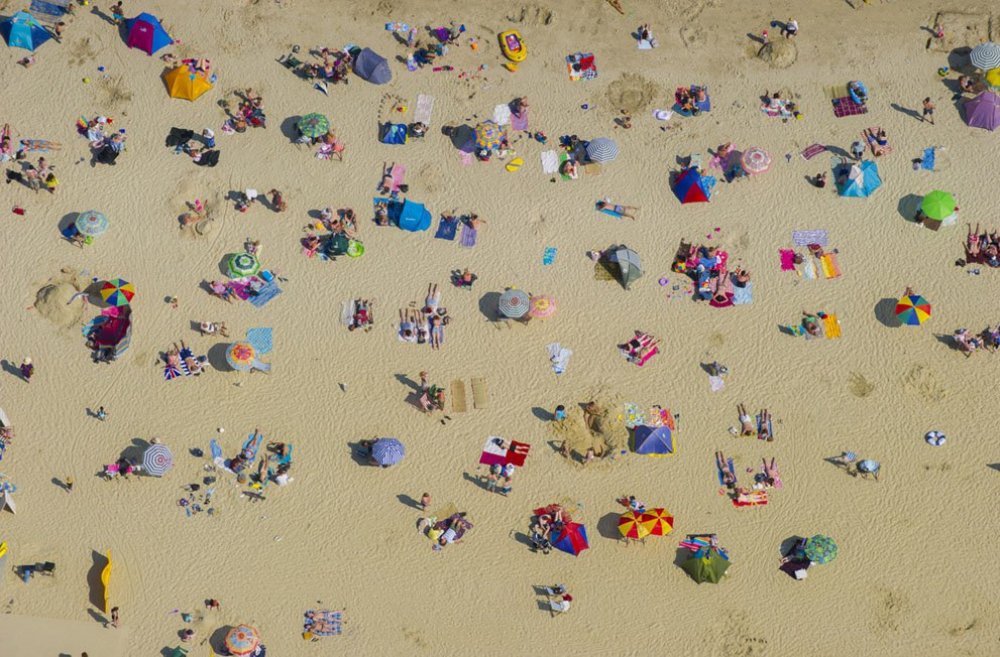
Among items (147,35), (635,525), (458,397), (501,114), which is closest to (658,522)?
(635,525)

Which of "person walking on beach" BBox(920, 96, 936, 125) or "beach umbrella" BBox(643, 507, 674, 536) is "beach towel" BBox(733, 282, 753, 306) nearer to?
"beach umbrella" BBox(643, 507, 674, 536)

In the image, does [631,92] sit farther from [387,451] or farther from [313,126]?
[387,451]

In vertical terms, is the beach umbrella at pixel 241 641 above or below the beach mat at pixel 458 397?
below

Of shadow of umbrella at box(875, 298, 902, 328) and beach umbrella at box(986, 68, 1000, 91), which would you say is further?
beach umbrella at box(986, 68, 1000, 91)

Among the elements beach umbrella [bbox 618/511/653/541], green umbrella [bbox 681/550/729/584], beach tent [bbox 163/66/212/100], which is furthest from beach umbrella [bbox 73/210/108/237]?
green umbrella [bbox 681/550/729/584]

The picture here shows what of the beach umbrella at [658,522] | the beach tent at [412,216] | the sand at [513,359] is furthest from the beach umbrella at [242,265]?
the beach umbrella at [658,522]

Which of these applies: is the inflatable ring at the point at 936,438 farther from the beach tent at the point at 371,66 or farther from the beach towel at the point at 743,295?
the beach tent at the point at 371,66
